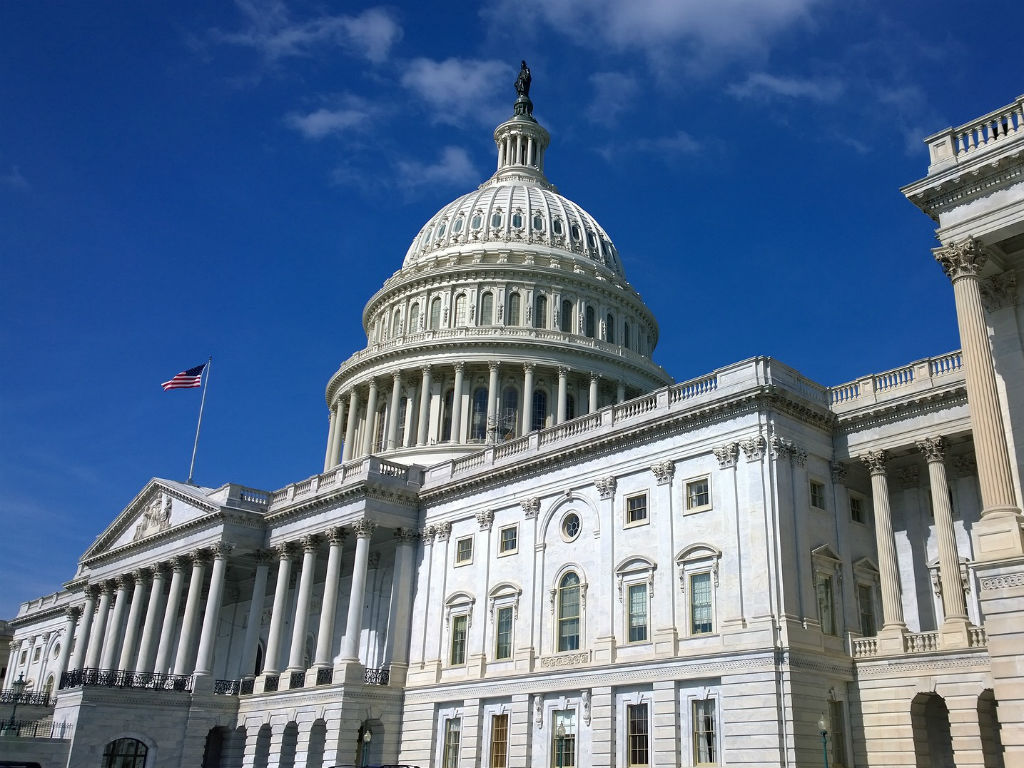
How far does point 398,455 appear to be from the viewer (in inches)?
2854

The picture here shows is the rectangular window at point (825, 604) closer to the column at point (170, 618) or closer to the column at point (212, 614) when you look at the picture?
the column at point (212, 614)

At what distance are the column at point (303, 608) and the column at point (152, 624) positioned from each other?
11.8 metres

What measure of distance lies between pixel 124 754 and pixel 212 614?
28.9 ft

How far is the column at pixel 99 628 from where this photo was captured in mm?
70938

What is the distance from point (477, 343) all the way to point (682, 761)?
42.5 metres

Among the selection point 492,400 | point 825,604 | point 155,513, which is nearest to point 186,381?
point 155,513

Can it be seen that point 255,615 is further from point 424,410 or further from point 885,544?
point 885,544

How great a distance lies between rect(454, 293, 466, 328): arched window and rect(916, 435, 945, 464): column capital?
4491 centimetres

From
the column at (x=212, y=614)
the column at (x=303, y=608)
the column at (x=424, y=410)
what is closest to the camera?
the column at (x=303, y=608)

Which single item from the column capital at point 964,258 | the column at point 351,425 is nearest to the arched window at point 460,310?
the column at point 351,425

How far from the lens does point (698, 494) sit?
141ft

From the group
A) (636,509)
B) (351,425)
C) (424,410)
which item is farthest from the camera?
(351,425)

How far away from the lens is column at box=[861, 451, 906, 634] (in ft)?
130

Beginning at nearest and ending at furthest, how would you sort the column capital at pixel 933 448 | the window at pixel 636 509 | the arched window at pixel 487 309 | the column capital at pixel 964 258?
the column capital at pixel 964 258, the column capital at pixel 933 448, the window at pixel 636 509, the arched window at pixel 487 309
